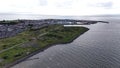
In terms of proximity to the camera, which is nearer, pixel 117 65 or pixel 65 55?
pixel 117 65

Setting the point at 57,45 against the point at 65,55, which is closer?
the point at 65,55

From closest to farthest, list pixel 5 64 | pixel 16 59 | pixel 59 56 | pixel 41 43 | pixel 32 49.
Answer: pixel 5 64
pixel 16 59
pixel 59 56
pixel 32 49
pixel 41 43

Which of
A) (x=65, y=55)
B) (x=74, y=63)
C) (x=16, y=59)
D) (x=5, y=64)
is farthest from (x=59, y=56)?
(x=5, y=64)

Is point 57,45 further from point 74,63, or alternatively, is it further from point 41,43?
point 74,63

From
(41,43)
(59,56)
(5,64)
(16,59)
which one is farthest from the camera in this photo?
(41,43)

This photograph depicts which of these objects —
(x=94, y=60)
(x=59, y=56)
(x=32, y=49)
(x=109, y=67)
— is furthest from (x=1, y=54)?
(x=109, y=67)

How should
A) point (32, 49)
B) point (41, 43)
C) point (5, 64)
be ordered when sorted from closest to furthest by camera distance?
1. point (5, 64)
2. point (32, 49)
3. point (41, 43)

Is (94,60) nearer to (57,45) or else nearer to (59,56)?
(59,56)

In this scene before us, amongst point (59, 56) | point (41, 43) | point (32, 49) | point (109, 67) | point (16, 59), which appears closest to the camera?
point (109, 67)
